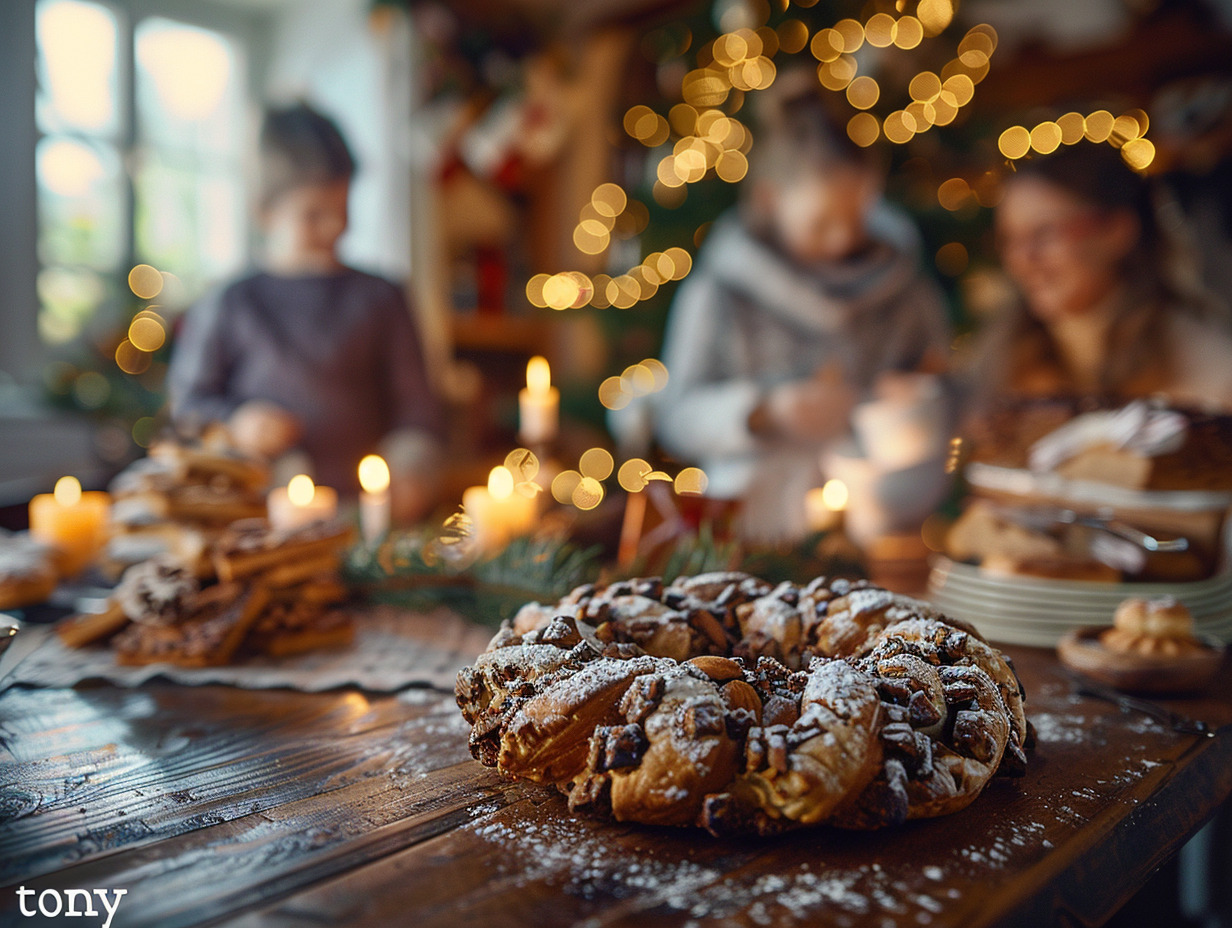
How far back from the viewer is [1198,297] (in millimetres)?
1985

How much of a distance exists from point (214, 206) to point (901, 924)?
3159mm

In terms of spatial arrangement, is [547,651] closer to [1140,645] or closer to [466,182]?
[1140,645]

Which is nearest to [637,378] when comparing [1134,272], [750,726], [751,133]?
[751,133]

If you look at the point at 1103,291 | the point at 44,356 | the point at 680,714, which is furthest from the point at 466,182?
the point at 680,714

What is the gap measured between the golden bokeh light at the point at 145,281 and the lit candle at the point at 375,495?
6.32 ft

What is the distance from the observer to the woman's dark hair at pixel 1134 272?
6.14 feet

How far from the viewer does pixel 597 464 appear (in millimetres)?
2660

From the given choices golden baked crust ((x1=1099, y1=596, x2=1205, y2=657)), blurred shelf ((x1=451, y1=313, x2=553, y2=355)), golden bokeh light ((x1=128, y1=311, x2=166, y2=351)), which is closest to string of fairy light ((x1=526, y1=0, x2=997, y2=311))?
blurred shelf ((x1=451, y1=313, x2=553, y2=355))

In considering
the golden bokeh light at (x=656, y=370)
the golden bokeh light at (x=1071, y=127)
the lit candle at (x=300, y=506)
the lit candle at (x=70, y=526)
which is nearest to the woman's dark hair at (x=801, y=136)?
the golden bokeh light at (x=1071, y=127)

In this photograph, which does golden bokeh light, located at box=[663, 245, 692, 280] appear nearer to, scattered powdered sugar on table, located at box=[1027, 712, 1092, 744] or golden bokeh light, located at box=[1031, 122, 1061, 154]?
golden bokeh light, located at box=[1031, 122, 1061, 154]

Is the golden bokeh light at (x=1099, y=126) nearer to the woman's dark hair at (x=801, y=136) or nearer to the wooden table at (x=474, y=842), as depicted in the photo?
the woman's dark hair at (x=801, y=136)

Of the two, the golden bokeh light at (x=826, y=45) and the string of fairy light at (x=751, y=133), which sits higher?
the golden bokeh light at (x=826, y=45)

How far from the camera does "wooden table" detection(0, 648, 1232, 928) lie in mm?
378

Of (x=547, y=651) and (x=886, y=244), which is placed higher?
(x=886, y=244)
